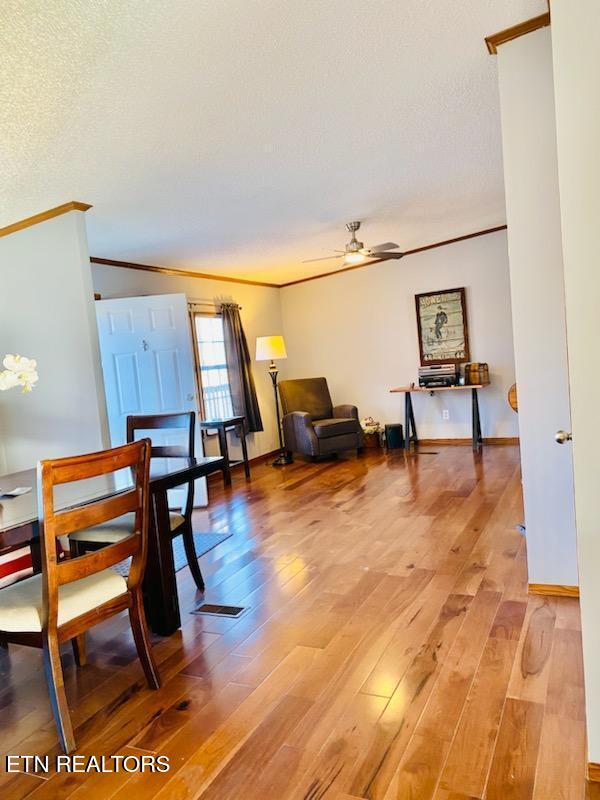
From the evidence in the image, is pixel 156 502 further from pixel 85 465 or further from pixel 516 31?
pixel 516 31

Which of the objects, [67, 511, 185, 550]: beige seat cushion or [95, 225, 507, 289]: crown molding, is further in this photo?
[95, 225, 507, 289]: crown molding

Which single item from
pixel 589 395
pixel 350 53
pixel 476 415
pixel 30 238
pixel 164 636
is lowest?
pixel 164 636

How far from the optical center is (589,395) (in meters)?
1.39

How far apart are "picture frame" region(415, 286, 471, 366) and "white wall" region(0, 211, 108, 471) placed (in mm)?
4341

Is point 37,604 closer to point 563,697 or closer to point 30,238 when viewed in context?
point 563,697

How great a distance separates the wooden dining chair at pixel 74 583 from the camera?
66.0 inches

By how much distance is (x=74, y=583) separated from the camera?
195cm

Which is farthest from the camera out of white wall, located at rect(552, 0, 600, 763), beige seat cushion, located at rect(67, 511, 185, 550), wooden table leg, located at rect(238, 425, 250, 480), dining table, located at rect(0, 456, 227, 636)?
wooden table leg, located at rect(238, 425, 250, 480)

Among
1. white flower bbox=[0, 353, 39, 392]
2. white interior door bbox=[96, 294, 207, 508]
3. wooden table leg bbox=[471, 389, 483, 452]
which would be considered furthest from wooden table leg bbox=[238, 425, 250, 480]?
white flower bbox=[0, 353, 39, 392]

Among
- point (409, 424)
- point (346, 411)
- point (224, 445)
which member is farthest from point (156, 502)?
point (409, 424)

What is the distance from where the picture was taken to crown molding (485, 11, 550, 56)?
224cm

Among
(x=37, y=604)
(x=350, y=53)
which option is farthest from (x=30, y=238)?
(x=37, y=604)

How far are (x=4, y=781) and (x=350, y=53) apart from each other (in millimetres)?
2889

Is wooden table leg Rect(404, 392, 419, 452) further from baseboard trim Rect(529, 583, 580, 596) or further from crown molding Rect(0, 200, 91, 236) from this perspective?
crown molding Rect(0, 200, 91, 236)
